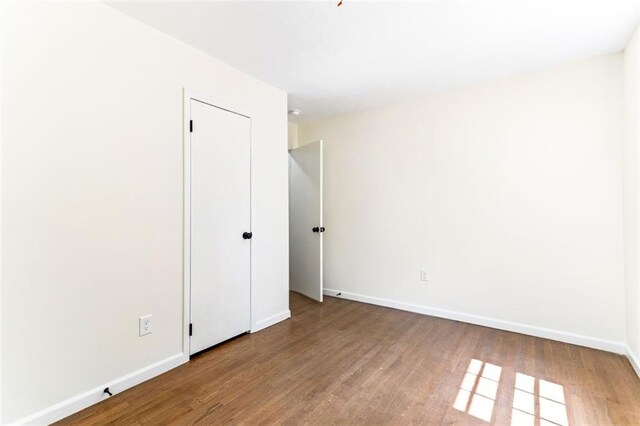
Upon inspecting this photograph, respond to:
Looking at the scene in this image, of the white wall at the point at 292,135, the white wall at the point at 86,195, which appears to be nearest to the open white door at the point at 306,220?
the white wall at the point at 292,135

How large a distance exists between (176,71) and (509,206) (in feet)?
10.1

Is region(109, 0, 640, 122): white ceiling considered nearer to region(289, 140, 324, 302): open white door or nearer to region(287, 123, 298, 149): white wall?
region(289, 140, 324, 302): open white door

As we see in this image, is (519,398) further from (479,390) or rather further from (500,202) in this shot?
(500,202)

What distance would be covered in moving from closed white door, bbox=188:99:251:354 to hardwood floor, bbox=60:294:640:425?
23 cm

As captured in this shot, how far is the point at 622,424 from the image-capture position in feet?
5.17

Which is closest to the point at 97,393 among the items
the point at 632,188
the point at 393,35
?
the point at 393,35

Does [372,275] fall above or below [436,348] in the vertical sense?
above

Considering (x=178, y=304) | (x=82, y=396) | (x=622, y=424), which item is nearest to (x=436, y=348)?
(x=622, y=424)

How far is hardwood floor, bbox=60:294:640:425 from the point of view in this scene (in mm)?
1658

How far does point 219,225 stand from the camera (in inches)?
98.7

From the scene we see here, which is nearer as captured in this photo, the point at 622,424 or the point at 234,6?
the point at 622,424

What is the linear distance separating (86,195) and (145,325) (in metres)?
0.93

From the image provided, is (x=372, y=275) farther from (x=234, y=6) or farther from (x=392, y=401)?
(x=234, y=6)

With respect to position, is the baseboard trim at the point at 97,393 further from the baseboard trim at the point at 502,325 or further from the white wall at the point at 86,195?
the baseboard trim at the point at 502,325
